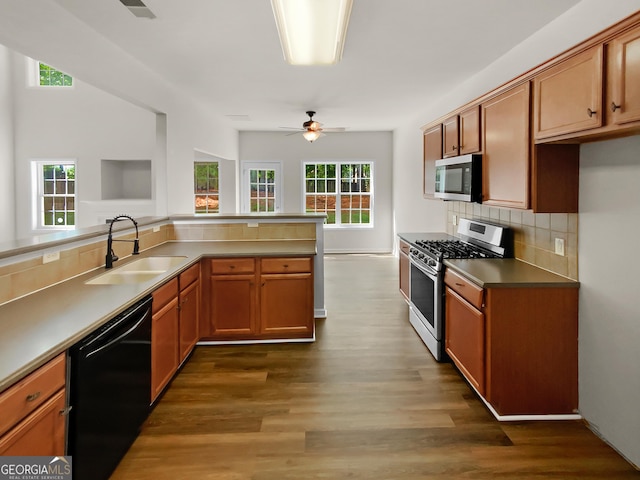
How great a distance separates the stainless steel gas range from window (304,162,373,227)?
5.01 m

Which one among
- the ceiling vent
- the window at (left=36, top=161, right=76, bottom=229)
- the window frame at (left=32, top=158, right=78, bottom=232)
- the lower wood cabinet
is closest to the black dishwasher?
the lower wood cabinet

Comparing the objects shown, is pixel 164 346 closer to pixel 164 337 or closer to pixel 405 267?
pixel 164 337

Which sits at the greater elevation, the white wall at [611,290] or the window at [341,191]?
the window at [341,191]

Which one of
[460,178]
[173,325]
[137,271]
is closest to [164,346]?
[173,325]

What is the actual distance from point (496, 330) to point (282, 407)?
4.72ft

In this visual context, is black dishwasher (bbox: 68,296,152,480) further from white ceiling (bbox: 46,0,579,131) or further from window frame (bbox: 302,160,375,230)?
window frame (bbox: 302,160,375,230)

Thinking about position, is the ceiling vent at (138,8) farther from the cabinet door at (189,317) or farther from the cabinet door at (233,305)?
the cabinet door at (233,305)

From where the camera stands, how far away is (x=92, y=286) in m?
2.50

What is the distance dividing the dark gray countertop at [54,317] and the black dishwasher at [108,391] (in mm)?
62

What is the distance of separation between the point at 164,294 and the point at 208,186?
654cm

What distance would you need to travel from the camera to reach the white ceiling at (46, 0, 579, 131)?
279 cm

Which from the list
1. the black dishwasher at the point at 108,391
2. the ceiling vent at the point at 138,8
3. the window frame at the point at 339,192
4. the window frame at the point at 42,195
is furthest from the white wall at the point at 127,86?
the window frame at the point at 339,192

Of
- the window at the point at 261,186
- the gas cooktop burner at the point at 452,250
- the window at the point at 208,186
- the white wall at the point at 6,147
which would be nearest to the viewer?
the gas cooktop burner at the point at 452,250

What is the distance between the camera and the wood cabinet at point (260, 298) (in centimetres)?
377
